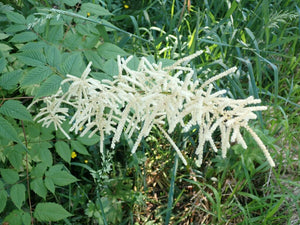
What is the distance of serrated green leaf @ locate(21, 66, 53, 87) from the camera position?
1.43 meters

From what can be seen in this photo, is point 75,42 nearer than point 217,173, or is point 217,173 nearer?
point 75,42

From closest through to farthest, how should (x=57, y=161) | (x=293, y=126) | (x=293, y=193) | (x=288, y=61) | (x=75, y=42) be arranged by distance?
(x=75, y=42) < (x=293, y=193) < (x=57, y=161) < (x=293, y=126) < (x=288, y=61)

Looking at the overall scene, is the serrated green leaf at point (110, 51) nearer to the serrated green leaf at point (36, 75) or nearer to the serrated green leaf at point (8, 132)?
the serrated green leaf at point (36, 75)

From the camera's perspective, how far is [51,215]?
5.64ft

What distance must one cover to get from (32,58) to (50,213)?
2.50 feet

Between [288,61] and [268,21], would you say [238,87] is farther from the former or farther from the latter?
[288,61]

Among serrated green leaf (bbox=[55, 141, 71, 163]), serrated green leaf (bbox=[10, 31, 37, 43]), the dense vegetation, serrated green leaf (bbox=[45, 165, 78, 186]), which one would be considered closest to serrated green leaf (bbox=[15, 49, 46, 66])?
the dense vegetation

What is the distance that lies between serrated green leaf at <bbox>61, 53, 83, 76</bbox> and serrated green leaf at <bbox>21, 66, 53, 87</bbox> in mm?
63

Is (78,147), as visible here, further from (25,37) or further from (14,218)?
(25,37)

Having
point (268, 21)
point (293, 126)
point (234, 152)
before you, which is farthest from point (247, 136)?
point (268, 21)

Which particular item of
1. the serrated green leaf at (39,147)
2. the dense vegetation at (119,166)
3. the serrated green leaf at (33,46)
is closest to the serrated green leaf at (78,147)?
the dense vegetation at (119,166)

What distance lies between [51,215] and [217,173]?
1.11 metres

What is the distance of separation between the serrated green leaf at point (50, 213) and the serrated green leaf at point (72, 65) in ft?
2.30

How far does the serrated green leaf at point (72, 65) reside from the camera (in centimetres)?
147
